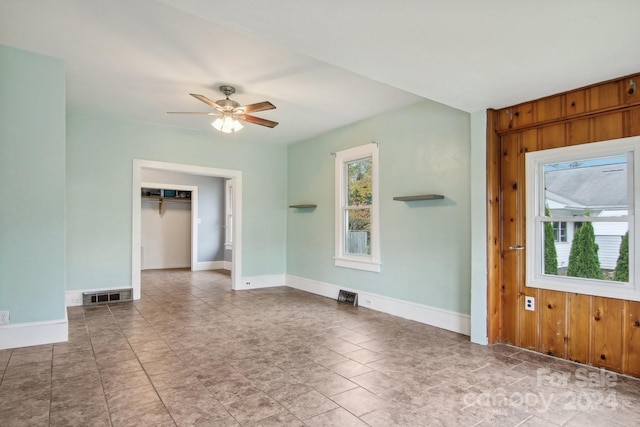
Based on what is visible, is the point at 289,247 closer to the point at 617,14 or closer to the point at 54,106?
the point at 54,106

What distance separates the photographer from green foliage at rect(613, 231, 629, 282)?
291 centimetres

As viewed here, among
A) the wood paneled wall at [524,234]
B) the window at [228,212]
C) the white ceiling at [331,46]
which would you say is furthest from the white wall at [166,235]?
the wood paneled wall at [524,234]

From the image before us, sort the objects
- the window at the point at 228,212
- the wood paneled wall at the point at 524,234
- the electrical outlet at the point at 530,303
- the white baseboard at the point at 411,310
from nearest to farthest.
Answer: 1. the wood paneled wall at the point at 524,234
2. the electrical outlet at the point at 530,303
3. the white baseboard at the point at 411,310
4. the window at the point at 228,212

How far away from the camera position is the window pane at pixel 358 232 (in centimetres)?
537

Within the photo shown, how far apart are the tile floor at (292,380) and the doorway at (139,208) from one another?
1208mm

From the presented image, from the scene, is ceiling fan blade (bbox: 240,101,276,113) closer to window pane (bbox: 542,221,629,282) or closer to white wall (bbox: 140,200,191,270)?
window pane (bbox: 542,221,629,282)

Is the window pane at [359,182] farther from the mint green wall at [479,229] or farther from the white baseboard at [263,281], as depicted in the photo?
the white baseboard at [263,281]

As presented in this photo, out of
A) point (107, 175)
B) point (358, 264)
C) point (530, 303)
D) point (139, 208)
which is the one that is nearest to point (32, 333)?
point (139, 208)

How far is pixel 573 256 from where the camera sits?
324 centimetres

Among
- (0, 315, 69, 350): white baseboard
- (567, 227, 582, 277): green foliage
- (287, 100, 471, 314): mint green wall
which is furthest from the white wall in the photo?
(567, 227, 582, 277): green foliage

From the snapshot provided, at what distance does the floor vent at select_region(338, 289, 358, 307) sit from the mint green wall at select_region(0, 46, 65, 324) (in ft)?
11.5

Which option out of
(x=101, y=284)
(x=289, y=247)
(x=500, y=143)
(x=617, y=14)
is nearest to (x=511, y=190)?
(x=500, y=143)

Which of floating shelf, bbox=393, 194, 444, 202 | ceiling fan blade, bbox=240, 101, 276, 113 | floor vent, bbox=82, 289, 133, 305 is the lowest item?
floor vent, bbox=82, 289, 133, 305

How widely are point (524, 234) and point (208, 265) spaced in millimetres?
7668
